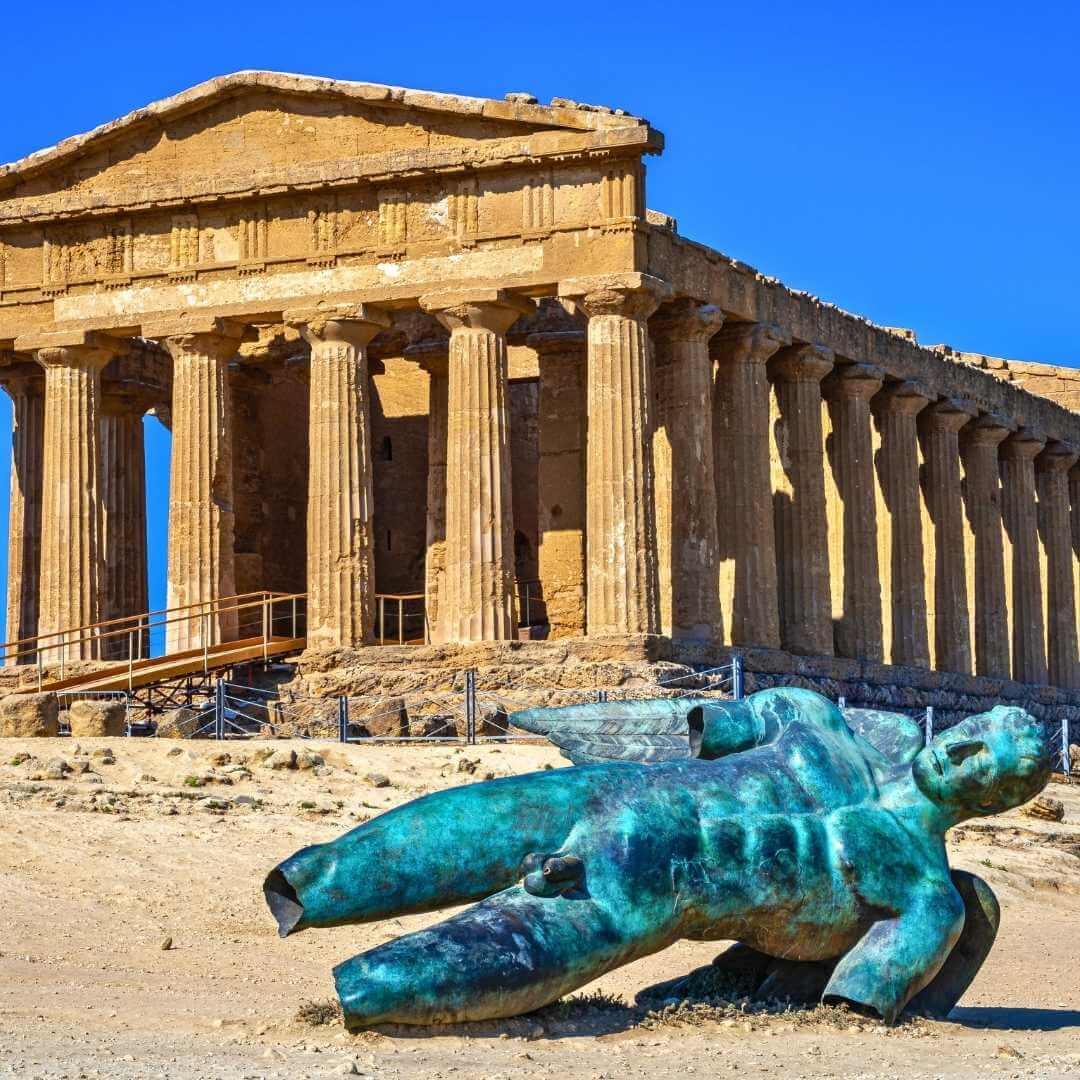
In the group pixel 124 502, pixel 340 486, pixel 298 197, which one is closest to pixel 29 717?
pixel 340 486

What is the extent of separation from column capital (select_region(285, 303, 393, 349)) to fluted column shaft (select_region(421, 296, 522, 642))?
99 centimetres

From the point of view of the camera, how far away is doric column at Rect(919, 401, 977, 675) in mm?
40156

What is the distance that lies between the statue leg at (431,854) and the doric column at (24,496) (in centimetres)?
2626

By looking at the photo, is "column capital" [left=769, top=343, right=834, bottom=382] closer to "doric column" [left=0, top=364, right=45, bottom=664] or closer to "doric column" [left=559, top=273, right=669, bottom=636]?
"doric column" [left=559, top=273, right=669, bottom=636]

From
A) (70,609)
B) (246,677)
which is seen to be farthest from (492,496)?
(70,609)

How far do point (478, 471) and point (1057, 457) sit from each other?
19.0 meters

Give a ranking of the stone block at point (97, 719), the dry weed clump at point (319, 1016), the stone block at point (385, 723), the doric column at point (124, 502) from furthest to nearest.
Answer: the doric column at point (124, 502)
the stone block at point (385, 723)
the stone block at point (97, 719)
the dry weed clump at point (319, 1016)

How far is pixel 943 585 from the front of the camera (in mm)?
40219

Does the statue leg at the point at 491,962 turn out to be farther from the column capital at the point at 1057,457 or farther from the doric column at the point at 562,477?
the column capital at the point at 1057,457

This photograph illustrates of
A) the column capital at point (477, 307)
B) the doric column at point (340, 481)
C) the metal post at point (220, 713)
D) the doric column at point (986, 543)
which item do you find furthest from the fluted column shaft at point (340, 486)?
the doric column at point (986, 543)

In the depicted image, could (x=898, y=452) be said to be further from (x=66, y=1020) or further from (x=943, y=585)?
(x=66, y=1020)

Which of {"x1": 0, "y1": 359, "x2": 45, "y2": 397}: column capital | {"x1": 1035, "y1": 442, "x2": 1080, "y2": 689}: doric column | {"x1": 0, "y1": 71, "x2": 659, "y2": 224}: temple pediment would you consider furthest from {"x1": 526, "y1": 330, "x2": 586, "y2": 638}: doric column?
{"x1": 1035, "y1": 442, "x2": 1080, "y2": 689}: doric column

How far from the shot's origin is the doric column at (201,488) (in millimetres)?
32188

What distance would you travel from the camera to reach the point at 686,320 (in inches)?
1267
